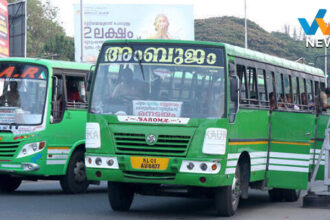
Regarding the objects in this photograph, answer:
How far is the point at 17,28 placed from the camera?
4403 cm

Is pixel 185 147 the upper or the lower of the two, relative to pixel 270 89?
lower

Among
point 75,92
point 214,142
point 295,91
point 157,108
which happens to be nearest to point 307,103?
point 295,91

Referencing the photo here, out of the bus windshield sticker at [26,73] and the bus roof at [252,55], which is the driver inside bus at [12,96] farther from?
the bus roof at [252,55]

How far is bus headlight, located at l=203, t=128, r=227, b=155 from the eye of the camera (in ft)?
40.6

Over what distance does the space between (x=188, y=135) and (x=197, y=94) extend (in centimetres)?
67

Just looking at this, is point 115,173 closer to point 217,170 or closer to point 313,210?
point 217,170

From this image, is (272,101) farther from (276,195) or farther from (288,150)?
(276,195)

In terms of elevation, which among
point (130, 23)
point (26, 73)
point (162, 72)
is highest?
point (130, 23)

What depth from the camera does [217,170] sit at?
12414 mm

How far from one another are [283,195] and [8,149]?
542cm

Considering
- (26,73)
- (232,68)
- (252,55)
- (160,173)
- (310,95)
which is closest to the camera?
(160,173)

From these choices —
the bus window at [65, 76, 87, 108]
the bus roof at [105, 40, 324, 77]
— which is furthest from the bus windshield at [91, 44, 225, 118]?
the bus window at [65, 76, 87, 108]

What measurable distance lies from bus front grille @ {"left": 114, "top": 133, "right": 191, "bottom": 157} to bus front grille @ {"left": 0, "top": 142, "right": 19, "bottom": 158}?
4322mm

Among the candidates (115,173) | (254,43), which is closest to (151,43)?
(115,173)
